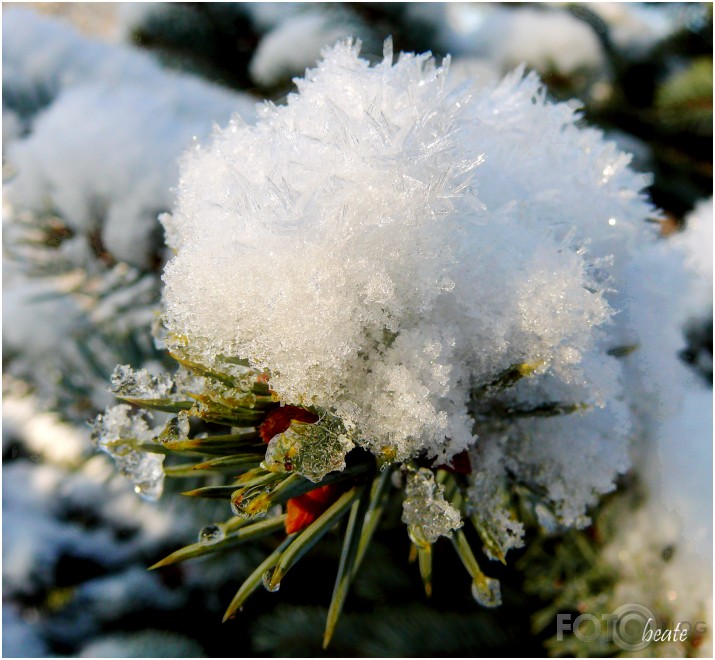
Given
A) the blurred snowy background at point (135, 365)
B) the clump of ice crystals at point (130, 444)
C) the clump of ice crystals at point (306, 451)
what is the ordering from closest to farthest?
1. the clump of ice crystals at point (306, 451)
2. the clump of ice crystals at point (130, 444)
3. the blurred snowy background at point (135, 365)

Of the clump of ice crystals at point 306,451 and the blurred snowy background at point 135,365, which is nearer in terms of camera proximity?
the clump of ice crystals at point 306,451

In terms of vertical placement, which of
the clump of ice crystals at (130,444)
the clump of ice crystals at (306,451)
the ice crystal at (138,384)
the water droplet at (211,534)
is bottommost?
the water droplet at (211,534)

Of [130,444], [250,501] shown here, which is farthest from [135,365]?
[250,501]

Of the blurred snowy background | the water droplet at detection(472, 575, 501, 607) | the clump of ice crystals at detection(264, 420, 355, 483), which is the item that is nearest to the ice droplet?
the clump of ice crystals at detection(264, 420, 355, 483)

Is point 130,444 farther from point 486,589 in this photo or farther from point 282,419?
point 486,589

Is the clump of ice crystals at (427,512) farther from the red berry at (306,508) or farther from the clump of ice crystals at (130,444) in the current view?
the clump of ice crystals at (130,444)

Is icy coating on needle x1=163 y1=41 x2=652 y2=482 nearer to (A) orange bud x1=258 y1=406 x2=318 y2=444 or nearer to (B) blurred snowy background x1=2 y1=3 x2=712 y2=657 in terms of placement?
(A) orange bud x1=258 y1=406 x2=318 y2=444

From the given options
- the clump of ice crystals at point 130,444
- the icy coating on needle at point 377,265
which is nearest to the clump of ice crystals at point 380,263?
the icy coating on needle at point 377,265
